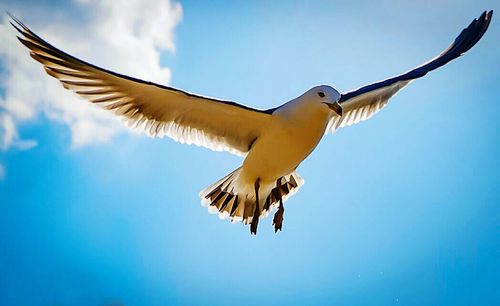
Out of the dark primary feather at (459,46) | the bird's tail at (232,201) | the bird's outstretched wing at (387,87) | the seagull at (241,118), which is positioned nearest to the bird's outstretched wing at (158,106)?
the seagull at (241,118)

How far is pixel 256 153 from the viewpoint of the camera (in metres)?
3.56

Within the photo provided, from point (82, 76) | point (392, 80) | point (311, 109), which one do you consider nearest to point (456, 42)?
point (392, 80)

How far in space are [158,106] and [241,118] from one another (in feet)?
1.32

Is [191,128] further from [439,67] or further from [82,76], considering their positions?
[439,67]

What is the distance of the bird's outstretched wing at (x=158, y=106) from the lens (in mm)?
3240

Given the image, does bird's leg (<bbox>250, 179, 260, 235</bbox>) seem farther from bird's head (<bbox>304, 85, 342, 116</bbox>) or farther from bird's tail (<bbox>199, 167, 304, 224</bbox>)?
bird's head (<bbox>304, 85, 342, 116</bbox>)

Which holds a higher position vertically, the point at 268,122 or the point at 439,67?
the point at 439,67

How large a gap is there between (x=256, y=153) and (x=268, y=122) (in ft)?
0.53

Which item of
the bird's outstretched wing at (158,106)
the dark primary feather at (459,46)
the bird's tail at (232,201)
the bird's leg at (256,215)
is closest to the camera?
the bird's outstretched wing at (158,106)

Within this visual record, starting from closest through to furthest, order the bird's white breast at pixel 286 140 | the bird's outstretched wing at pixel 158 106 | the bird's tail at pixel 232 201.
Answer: the bird's outstretched wing at pixel 158 106
the bird's white breast at pixel 286 140
the bird's tail at pixel 232 201

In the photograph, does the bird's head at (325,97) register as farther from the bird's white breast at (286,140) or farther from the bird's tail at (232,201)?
the bird's tail at (232,201)

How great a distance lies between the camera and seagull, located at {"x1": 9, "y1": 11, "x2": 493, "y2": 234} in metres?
3.33

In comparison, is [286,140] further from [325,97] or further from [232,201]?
[232,201]

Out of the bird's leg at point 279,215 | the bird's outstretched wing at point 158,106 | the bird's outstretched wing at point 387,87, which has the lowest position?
the bird's leg at point 279,215
